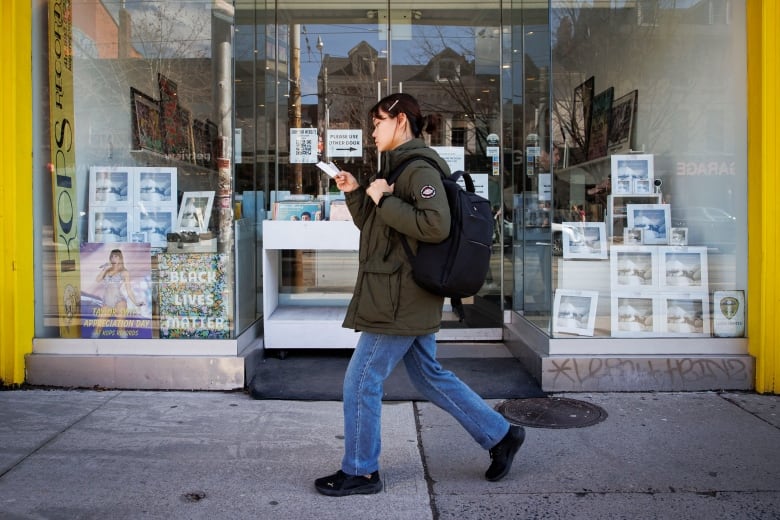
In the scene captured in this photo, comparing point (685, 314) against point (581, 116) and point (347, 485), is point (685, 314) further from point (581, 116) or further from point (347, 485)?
point (347, 485)

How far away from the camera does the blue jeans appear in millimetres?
3076

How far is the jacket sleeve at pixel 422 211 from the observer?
113 inches

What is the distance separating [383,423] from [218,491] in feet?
4.24

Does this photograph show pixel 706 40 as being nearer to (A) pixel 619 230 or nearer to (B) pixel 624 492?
(A) pixel 619 230

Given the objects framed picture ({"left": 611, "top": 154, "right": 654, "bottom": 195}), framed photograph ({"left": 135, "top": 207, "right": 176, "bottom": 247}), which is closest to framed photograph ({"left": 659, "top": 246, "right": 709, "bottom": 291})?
framed picture ({"left": 611, "top": 154, "right": 654, "bottom": 195})

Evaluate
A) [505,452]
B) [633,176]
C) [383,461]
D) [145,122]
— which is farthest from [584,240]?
[145,122]

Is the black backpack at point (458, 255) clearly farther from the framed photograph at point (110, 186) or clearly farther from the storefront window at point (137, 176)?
the framed photograph at point (110, 186)

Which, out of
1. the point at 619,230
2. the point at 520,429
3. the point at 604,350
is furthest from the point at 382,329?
the point at 619,230

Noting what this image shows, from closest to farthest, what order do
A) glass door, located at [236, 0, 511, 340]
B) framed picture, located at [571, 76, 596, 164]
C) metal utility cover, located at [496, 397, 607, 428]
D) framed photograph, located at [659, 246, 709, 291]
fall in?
metal utility cover, located at [496, 397, 607, 428] → framed photograph, located at [659, 246, 709, 291] → framed picture, located at [571, 76, 596, 164] → glass door, located at [236, 0, 511, 340]

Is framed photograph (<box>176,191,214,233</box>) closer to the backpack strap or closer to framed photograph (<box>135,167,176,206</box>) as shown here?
framed photograph (<box>135,167,176,206</box>)

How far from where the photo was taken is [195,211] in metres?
5.36

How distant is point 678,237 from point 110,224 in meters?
4.56

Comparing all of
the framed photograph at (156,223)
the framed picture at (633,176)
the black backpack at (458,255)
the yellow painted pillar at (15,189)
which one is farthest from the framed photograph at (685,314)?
the yellow painted pillar at (15,189)

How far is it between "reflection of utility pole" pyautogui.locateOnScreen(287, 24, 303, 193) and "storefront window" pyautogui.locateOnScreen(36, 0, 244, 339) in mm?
1155
